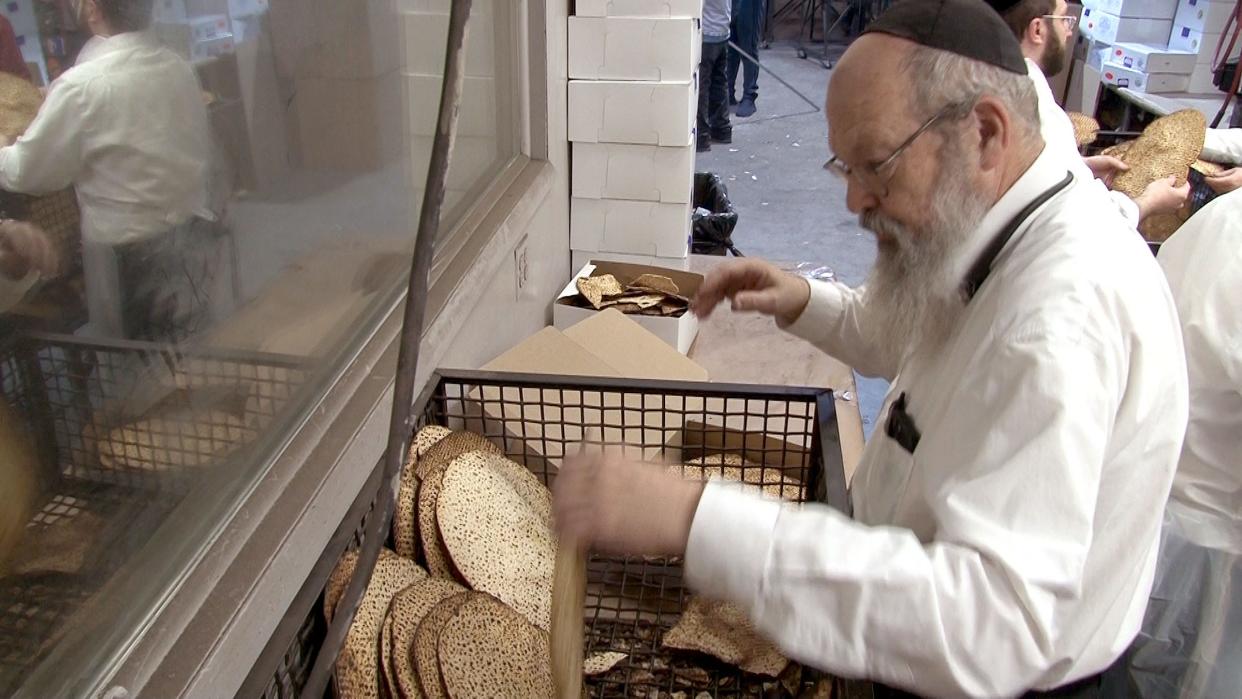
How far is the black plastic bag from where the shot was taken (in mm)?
3297

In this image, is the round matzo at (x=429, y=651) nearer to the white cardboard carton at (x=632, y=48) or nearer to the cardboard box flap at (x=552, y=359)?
the cardboard box flap at (x=552, y=359)

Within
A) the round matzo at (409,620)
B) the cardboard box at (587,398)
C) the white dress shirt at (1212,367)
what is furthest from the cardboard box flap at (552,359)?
the white dress shirt at (1212,367)

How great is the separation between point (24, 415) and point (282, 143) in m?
0.48

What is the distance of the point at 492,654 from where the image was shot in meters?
0.99

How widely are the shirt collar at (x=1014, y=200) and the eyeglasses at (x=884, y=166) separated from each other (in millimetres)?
106

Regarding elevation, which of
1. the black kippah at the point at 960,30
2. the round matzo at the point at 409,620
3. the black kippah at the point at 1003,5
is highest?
the black kippah at the point at 960,30

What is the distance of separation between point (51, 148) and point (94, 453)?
245 mm

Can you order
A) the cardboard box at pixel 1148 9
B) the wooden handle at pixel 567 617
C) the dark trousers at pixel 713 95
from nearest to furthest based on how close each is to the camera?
the wooden handle at pixel 567 617, the cardboard box at pixel 1148 9, the dark trousers at pixel 713 95

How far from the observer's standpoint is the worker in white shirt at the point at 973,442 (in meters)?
0.77

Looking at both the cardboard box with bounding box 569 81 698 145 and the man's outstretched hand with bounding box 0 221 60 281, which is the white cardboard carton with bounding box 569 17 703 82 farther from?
the man's outstretched hand with bounding box 0 221 60 281

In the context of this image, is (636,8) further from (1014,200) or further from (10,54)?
(10,54)

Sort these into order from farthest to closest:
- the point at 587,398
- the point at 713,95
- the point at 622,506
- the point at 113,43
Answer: the point at 713,95 → the point at 587,398 → the point at 622,506 → the point at 113,43

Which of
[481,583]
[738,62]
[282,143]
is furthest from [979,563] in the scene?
[738,62]

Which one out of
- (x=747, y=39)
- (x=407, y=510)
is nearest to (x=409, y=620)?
(x=407, y=510)
